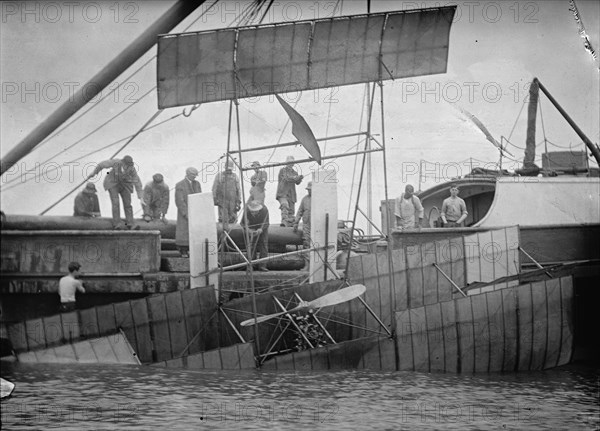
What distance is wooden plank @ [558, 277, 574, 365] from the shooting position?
1230cm

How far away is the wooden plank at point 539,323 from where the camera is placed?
1211 centimetres

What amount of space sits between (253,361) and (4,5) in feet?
19.7

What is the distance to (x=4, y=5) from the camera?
442 inches

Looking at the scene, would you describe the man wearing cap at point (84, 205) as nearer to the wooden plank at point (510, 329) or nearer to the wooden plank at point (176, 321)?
the wooden plank at point (176, 321)

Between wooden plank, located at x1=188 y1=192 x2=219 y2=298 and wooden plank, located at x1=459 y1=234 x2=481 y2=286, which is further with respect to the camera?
wooden plank, located at x1=459 y1=234 x2=481 y2=286

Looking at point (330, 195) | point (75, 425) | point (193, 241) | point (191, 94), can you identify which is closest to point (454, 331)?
point (330, 195)

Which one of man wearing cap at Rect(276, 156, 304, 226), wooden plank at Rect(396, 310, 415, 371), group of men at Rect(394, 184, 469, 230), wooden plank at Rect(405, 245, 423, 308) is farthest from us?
group of men at Rect(394, 184, 469, 230)

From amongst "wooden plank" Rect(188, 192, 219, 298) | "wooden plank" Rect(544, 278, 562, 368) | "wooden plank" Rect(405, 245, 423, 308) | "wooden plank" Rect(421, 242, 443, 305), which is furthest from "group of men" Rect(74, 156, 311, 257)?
"wooden plank" Rect(544, 278, 562, 368)

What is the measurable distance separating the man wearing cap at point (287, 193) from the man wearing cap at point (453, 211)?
2890mm

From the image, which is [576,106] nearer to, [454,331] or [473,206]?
[473,206]

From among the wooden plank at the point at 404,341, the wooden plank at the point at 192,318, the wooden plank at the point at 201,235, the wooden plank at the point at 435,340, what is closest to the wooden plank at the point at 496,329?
the wooden plank at the point at 435,340

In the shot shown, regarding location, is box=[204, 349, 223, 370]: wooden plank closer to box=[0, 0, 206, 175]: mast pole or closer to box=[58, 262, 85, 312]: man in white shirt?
box=[58, 262, 85, 312]: man in white shirt

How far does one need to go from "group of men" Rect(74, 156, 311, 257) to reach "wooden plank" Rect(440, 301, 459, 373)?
108 inches

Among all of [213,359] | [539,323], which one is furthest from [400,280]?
[213,359]
